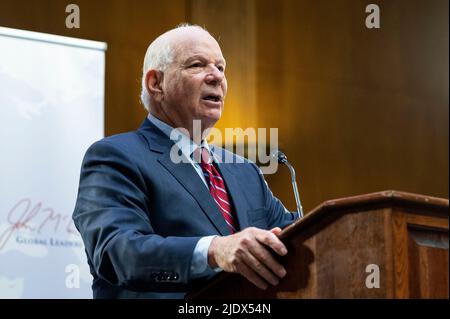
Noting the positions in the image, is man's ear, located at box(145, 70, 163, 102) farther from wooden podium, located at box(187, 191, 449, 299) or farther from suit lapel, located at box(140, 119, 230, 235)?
wooden podium, located at box(187, 191, 449, 299)

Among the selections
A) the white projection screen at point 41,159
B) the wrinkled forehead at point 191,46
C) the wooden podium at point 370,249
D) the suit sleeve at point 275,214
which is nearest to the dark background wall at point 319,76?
the white projection screen at point 41,159

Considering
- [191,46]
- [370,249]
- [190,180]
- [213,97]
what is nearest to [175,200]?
[190,180]

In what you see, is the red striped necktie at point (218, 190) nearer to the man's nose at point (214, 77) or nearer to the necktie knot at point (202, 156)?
the necktie knot at point (202, 156)

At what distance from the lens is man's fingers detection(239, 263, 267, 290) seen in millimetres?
1892

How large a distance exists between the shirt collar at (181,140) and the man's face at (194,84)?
0.14ft

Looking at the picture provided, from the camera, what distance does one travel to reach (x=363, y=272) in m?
1.74

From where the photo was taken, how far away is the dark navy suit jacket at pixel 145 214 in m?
2.12

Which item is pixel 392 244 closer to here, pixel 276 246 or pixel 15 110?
pixel 276 246

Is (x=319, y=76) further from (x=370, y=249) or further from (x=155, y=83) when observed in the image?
(x=370, y=249)

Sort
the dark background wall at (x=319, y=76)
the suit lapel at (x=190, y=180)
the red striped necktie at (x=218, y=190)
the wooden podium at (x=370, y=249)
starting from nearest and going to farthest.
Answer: the wooden podium at (x=370, y=249) < the suit lapel at (x=190, y=180) < the red striped necktie at (x=218, y=190) < the dark background wall at (x=319, y=76)

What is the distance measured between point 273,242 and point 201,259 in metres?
0.29

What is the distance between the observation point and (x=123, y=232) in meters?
2.19
